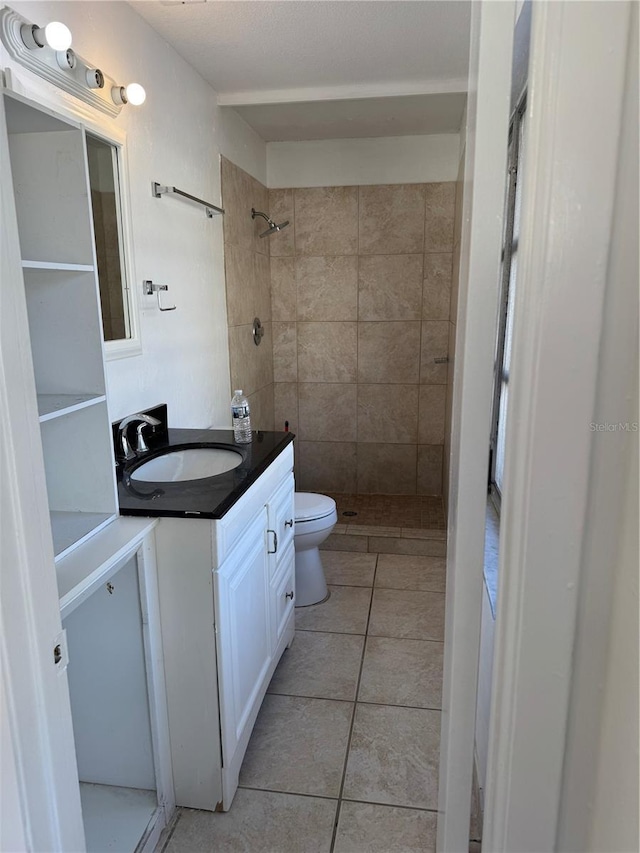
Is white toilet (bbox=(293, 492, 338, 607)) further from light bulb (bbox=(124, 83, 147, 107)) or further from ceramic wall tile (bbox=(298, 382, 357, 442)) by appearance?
light bulb (bbox=(124, 83, 147, 107))

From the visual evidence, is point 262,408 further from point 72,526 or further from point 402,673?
point 72,526

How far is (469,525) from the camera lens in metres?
0.60

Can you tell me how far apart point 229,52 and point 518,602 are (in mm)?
2503

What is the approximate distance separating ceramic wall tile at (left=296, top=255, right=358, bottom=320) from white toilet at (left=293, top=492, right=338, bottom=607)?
1551 mm

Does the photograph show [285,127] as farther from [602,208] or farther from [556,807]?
[556,807]

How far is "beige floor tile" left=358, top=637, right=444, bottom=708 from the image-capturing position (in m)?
2.11

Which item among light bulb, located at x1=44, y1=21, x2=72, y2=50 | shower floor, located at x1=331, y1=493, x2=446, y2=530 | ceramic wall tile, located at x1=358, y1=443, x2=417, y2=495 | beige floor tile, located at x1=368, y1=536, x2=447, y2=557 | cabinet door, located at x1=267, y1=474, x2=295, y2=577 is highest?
light bulb, located at x1=44, y1=21, x2=72, y2=50

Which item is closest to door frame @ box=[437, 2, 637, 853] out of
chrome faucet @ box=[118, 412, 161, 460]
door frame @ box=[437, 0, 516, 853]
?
door frame @ box=[437, 0, 516, 853]

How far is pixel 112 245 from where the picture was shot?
1.93 meters

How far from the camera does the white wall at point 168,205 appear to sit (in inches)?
71.4

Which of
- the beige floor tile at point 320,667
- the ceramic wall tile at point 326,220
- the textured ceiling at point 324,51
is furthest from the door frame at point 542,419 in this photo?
the ceramic wall tile at point 326,220

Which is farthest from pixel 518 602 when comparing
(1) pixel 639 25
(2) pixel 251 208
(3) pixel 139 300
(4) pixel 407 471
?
(4) pixel 407 471

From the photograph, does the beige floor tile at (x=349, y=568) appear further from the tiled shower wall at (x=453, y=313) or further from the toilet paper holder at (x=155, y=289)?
the toilet paper holder at (x=155, y=289)

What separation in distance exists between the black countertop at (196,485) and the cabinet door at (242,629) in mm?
162
